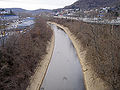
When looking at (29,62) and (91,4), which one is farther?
(91,4)

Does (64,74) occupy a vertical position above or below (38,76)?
below

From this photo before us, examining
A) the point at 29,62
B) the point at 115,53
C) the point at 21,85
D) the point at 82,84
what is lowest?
the point at 82,84

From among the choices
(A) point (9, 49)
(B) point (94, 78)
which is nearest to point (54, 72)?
(B) point (94, 78)

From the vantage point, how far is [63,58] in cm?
1146

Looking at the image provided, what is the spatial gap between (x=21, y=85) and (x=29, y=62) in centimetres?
236

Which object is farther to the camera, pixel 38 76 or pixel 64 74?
pixel 64 74

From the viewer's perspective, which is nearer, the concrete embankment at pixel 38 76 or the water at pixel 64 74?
the concrete embankment at pixel 38 76

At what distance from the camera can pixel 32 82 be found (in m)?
7.11

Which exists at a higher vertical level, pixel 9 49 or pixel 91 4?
A: pixel 91 4

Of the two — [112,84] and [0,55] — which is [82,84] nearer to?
[112,84]

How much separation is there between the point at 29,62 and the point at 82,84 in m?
3.99

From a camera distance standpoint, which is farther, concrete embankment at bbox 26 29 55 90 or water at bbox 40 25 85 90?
water at bbox 40 25 85 90

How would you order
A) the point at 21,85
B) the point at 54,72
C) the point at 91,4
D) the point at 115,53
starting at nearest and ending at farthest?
the point at 21,85 < the point at 115,53 < the point at 54,72 < the point at 91,4

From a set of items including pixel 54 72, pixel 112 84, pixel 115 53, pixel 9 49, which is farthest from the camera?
pixel 54 72
